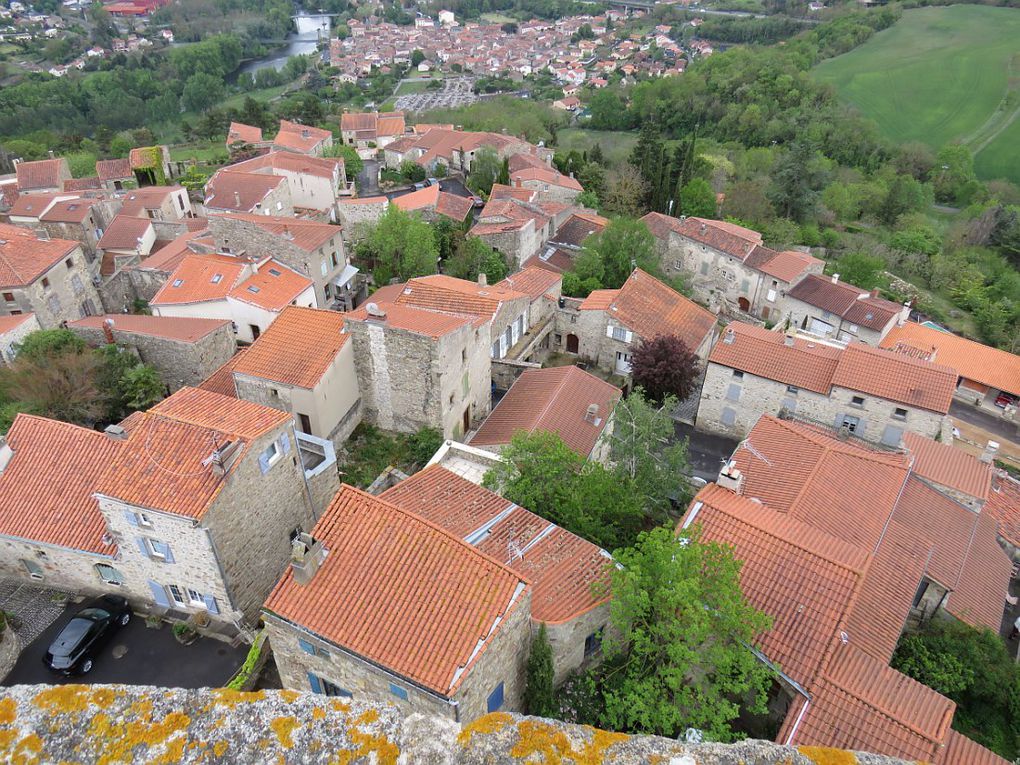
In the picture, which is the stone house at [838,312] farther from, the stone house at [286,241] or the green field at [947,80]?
the green field at [947,80]

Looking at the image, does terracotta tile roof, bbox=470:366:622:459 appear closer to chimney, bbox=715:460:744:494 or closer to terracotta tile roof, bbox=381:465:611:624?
chimney, bbox=715:460:744:494

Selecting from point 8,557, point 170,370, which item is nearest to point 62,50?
point 170,370

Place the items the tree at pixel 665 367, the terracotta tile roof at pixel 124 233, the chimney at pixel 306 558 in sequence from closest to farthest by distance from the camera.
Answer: the chimney at pixel 306 558 → the tree at pixel 665 367 → the terracotta tile roof at pixel 124 233

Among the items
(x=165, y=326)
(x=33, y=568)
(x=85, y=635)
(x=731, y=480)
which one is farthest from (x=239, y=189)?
(x=731, y=480)

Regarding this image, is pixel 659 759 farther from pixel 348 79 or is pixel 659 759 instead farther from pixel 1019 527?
pixel 348 79

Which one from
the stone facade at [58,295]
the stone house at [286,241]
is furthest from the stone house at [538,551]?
the stone facade at [58,295]
